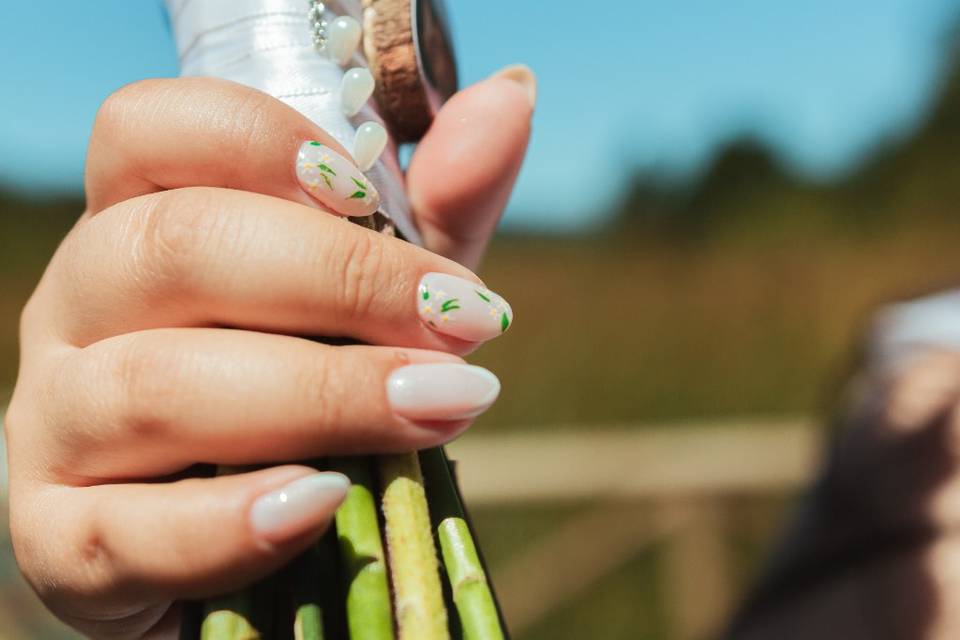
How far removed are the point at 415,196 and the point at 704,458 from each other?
2.48m

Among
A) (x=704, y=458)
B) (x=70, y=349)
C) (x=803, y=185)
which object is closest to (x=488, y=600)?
(x=70, y=349)

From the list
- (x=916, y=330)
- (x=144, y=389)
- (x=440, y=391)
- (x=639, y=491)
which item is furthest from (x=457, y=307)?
(x=639, y=491)

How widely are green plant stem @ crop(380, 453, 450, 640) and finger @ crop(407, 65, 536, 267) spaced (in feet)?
0.72

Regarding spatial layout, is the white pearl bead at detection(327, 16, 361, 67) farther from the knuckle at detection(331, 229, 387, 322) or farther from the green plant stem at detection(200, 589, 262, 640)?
the green plant stem at detection(200, 589, 262, 640)

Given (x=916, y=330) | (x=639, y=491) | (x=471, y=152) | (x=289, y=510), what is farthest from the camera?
(x=639, y=491)

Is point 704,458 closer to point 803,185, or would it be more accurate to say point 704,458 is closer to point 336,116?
point 336,116

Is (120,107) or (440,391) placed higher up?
(120,107)

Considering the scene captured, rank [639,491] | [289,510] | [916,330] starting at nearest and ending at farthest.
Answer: [289,510] → [916,330] → [639,491]

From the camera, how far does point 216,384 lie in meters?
0.37

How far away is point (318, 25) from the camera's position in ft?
1.50

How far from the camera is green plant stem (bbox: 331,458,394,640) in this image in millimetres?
369

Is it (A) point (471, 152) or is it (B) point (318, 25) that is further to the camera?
(A) point (471, 152)

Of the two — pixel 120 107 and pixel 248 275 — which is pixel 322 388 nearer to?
pixel 248 275

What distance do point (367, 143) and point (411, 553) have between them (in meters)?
0.23
